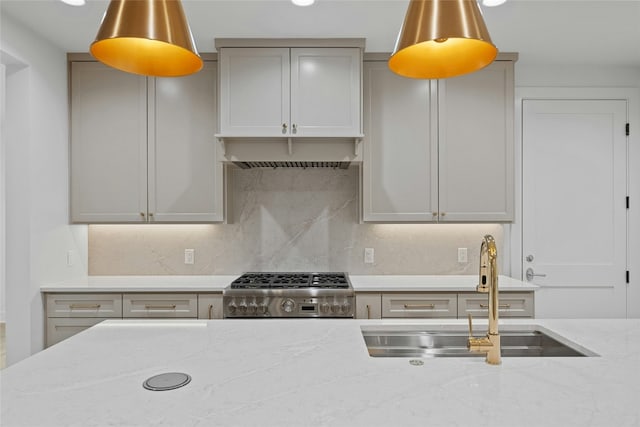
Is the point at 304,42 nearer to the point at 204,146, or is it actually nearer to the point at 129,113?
the point at 204,146

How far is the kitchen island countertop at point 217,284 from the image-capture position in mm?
2783

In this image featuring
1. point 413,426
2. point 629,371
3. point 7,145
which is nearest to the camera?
point 413,426

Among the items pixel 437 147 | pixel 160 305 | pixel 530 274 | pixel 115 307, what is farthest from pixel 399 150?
pixel 115 307

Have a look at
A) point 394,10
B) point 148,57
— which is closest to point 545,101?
point 394,10

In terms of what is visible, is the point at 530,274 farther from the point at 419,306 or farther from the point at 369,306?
the point at 369,306

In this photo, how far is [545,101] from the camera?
11.0ft

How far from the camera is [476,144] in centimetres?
305

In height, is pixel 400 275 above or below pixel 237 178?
below

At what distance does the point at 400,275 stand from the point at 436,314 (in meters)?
0.59

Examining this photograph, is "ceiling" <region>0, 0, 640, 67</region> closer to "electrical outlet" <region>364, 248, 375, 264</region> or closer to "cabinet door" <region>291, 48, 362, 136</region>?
"cabinet door" <region>291, 48, 362, 136</region>

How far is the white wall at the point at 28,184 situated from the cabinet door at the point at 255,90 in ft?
3.75

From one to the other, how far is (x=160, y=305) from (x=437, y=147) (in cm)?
216

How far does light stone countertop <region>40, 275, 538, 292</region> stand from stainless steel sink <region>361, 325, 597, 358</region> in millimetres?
1131

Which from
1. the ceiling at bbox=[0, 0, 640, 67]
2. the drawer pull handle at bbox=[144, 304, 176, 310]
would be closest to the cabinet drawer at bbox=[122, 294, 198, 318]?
the drawer pull handle at bbox=[144, 304, 176, 310]
